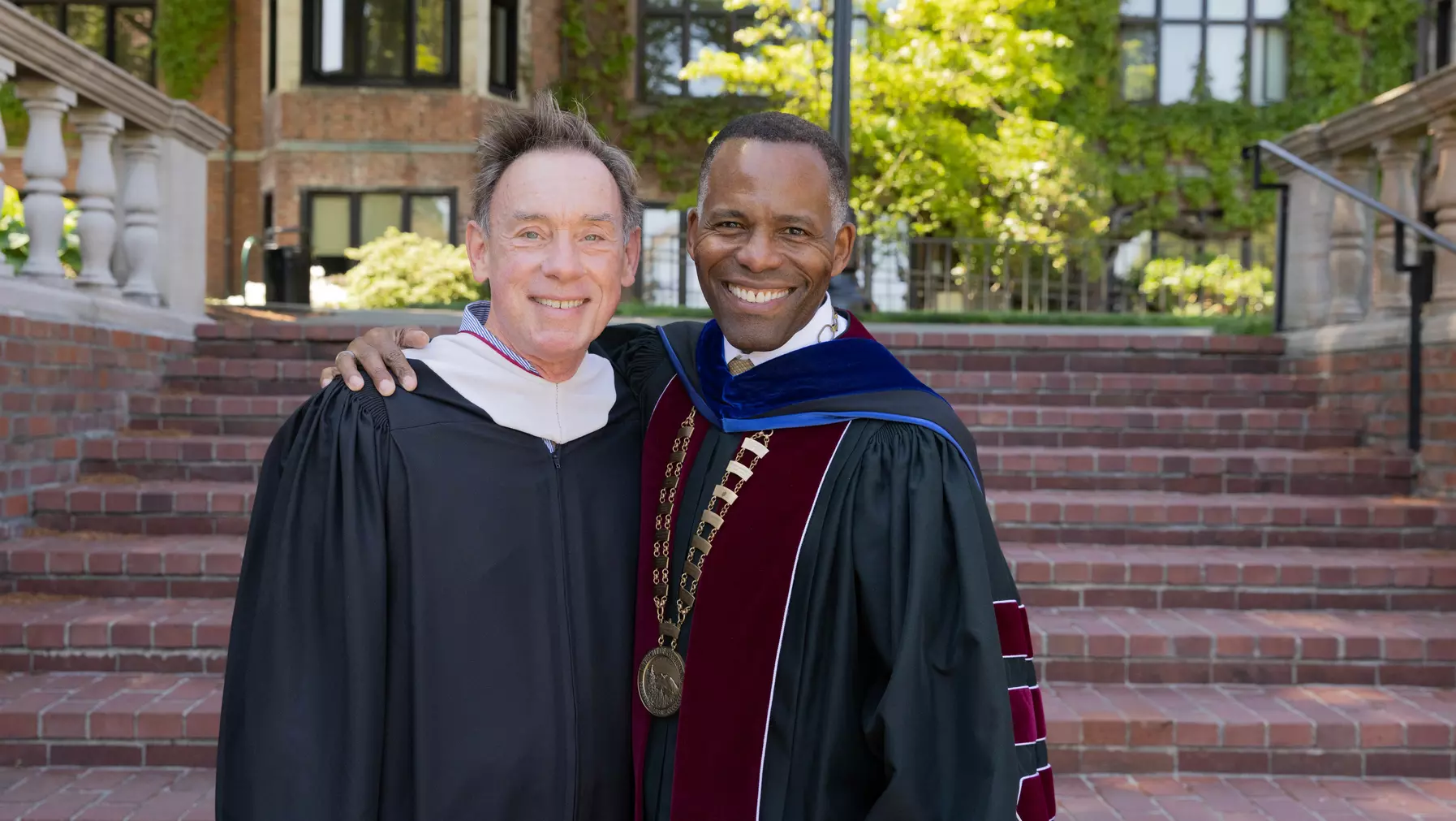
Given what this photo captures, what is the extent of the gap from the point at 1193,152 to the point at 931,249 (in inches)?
184

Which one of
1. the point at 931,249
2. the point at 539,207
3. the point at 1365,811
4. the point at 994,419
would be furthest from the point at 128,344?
the point at 931,249

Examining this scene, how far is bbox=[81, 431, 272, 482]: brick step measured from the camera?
18.4 feet

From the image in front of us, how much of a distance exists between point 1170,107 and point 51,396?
1479 cm

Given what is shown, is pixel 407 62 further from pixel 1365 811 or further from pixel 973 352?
pixel 1365 811

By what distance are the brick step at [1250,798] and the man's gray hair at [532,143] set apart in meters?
2.67

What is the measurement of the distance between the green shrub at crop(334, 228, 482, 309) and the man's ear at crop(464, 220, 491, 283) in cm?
928

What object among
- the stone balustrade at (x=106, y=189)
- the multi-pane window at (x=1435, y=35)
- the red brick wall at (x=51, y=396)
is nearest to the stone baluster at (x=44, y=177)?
the stone balustrade at (x=106, y=189)

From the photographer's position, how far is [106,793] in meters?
3.76

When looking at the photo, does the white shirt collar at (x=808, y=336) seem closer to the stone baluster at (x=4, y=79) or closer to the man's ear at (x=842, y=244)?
the man's ear at (x=842, y=244)

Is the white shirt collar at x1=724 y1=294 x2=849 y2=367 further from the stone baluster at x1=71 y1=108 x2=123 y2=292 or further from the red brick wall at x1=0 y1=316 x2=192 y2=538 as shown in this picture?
the stone baluster at x1=71 y1=108 x2=123 y2=292

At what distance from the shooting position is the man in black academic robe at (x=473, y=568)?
71.1 inches

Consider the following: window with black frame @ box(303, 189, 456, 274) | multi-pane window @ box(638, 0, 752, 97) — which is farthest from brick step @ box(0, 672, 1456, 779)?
multi-pane window @ box(638, 0, 752, 97)

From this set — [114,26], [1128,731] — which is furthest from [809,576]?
[114,26]

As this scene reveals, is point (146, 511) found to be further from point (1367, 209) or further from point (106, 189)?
point (1367, 209)
